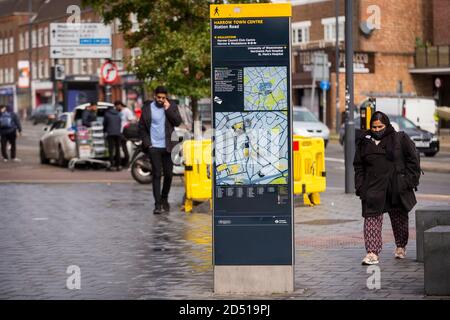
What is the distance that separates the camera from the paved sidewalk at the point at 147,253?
980 cm

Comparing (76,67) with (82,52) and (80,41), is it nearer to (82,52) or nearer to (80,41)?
(80,41)

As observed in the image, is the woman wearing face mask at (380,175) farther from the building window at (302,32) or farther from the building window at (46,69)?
the building window at (46,69)

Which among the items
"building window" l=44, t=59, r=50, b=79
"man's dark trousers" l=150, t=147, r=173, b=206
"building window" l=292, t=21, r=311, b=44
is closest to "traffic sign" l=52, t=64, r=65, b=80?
"man's dark trousers" l=150, t=147, r=173, b=206

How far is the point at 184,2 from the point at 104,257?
15886 mm

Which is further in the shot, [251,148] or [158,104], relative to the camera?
[158,104]

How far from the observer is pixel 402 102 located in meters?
43.7

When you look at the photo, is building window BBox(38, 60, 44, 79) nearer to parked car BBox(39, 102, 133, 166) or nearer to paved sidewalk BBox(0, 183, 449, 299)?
parked car BBox(39, 102, 133, 166)

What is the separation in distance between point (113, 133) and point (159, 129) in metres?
11.0

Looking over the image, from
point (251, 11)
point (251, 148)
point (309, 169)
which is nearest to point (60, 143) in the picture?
point (309, 169)

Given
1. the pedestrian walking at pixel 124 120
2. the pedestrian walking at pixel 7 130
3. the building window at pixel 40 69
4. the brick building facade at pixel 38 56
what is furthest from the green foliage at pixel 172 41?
the building window at pixel 40 69

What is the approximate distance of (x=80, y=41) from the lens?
1540 inches

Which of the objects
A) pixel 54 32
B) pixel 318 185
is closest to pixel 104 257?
pixel 318 185

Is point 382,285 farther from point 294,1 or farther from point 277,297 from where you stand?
point 294,1

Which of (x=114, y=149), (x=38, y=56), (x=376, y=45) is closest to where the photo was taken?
(x=114, y=149)
